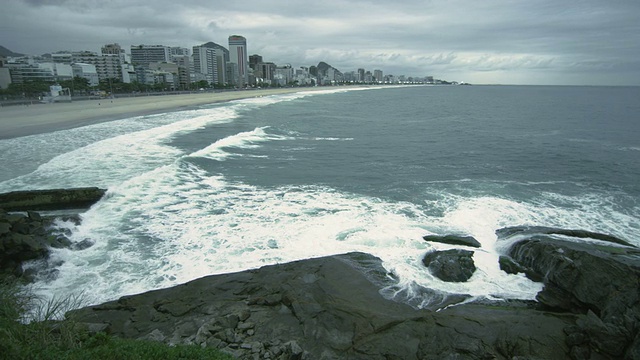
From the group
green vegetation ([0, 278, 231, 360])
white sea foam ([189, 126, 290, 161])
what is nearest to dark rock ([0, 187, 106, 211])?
white sea foam ([189, 126, 290, 161])

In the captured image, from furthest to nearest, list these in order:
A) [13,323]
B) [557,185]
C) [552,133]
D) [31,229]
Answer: [552,133], [557,185], [31,229], [13,323]

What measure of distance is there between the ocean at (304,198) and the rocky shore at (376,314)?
729 millimetres

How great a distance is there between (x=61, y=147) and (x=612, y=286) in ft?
107

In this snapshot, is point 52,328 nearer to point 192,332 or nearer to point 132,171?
point 192,332

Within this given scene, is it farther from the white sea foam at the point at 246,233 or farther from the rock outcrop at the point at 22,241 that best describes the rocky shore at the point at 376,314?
the white sea foam at the point at 246,233

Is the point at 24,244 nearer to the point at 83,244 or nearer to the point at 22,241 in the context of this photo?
the point at 22,241

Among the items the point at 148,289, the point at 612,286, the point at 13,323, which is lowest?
the point at 148,289

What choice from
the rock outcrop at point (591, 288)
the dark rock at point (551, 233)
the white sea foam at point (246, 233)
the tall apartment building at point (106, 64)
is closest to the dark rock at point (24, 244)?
the white sea foam at point (246, 233)

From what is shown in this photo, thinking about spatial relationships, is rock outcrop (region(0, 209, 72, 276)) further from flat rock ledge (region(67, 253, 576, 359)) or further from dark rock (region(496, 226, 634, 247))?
dark rock (region(496, 226, 634, 247))

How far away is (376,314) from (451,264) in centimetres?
361

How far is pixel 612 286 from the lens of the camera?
836cm

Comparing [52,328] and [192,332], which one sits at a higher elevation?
[52,328]

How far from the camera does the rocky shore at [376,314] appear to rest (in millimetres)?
7258

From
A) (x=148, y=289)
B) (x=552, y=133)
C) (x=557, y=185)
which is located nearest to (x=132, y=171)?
(x=148, y=289)
